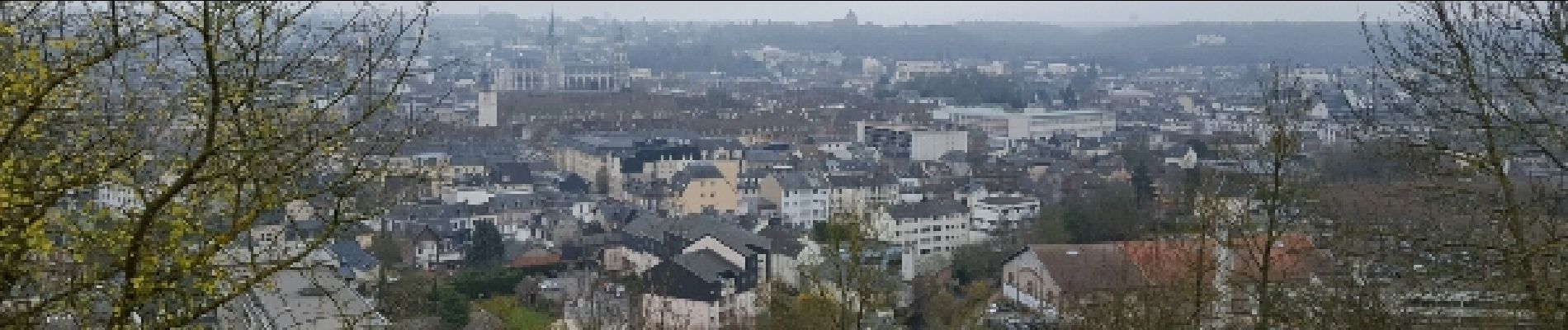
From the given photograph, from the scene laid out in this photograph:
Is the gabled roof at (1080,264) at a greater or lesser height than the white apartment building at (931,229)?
greater

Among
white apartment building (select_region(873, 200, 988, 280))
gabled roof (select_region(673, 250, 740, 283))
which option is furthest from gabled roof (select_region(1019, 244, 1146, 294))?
white apartment building (select_region(873, 200, 988, 280))

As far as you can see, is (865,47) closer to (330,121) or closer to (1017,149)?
(1017,149)

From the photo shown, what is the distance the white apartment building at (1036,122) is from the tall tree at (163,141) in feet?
73.3

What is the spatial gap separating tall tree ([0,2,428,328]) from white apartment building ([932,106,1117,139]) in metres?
22.3

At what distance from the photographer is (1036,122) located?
25.0 metres

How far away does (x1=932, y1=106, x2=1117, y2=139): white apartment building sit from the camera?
24531 mm

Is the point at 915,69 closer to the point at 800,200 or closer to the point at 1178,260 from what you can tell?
the point at 800,200

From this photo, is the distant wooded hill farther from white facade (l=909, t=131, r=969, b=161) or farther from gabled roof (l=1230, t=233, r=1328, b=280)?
gabled roof (l=1230, t=233, r=1328, b=280)

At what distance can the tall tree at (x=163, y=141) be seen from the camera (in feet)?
5.17

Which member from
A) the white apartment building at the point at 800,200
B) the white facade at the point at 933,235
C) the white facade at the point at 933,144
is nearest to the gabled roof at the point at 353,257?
the white facade at the point at 933,235

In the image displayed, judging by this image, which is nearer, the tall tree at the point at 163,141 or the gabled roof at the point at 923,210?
the tall tree at the point at 163,141

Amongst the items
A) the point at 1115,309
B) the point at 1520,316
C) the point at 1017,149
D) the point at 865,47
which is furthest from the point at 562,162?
the point at 865,47

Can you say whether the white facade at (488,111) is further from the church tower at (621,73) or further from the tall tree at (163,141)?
the tall tree at (163,141)

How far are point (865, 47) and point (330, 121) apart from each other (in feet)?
168
